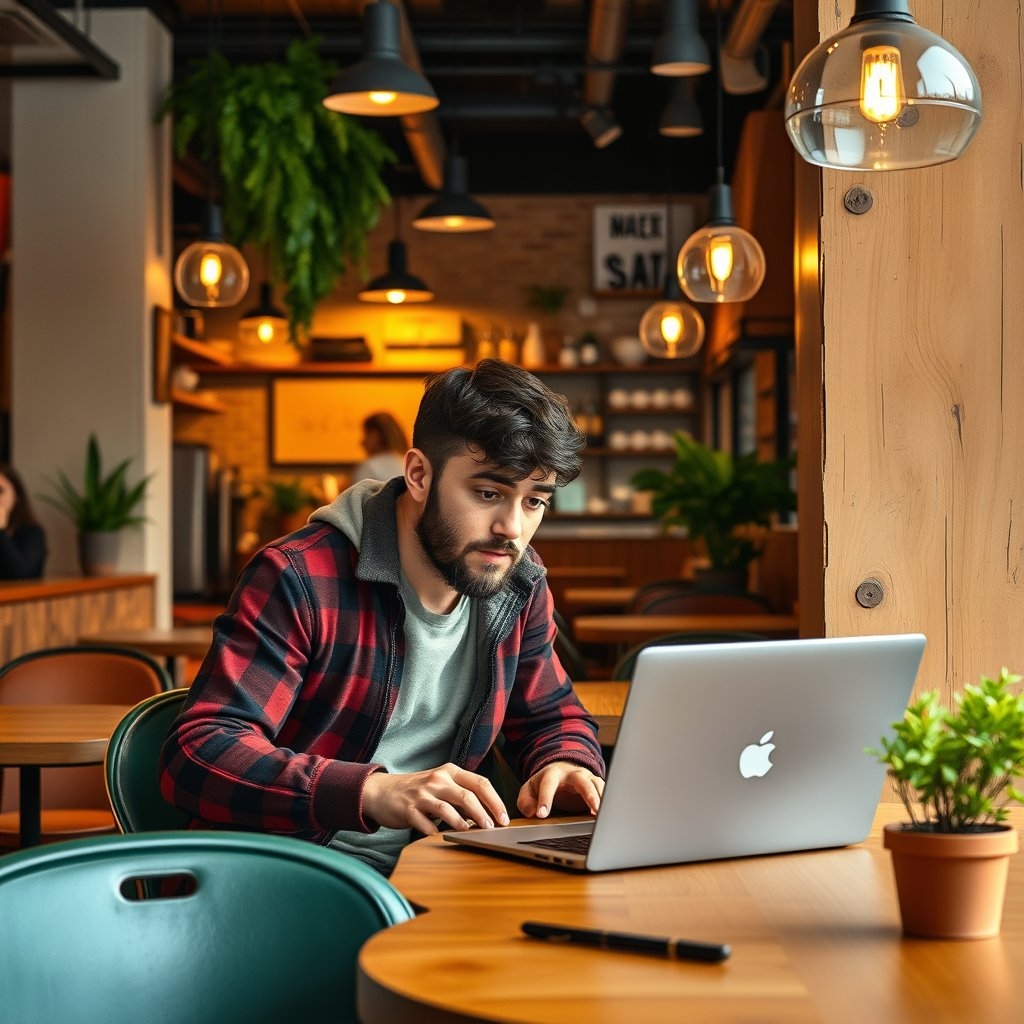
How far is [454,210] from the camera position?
7293 millimetres

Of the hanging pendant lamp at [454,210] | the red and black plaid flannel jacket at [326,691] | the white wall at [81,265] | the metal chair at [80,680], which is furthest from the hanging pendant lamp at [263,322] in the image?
the red and black plaid flannel jacket at [326,691]

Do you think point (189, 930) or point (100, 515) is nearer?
point (189, 930)

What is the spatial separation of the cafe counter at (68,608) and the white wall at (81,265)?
61 cm

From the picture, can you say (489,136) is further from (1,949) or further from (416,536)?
(1,949)

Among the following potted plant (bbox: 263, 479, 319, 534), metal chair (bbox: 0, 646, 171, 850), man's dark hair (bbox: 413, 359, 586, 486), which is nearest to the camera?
man's dark hair (bbox: 413, 359, 586, 486)

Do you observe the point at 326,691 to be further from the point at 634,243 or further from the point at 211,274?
the point at 634,243

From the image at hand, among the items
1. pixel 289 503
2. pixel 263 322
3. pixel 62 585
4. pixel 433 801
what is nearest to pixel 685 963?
pixel 433 801

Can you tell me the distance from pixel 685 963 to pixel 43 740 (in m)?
1.83

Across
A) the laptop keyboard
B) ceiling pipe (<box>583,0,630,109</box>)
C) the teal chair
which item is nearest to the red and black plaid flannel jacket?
the laptop keyboard

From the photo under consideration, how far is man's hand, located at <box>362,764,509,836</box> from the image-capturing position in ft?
5.57

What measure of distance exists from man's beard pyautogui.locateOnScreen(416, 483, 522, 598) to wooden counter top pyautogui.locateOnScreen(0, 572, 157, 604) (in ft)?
11.8

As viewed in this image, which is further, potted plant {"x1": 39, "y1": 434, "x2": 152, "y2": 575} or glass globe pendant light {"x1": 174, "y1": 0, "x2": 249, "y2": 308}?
potted plant {"x1": 39, "y1": 434, "x2": 152, "y2": 575}

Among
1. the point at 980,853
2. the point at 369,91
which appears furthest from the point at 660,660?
the point at 369,91

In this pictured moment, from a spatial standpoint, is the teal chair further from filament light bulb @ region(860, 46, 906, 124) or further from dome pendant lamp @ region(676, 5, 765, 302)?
dome pendant lamp @ region(676, 5, 765, 302)
